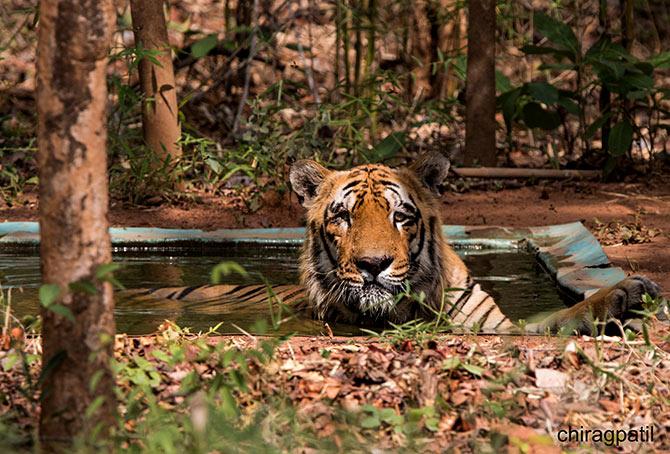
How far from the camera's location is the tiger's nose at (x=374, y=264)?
4504 millimetres

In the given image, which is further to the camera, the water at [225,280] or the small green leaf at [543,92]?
the small green leaf at [543,92]

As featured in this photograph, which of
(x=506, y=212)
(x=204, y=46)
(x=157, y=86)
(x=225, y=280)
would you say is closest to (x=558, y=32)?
(x=506, y=212)

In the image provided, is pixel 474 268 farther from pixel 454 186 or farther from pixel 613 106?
pixel 613 106

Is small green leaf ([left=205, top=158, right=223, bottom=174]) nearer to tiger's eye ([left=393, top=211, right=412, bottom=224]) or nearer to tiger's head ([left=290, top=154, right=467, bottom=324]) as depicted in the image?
tiger's head ([left=290, top=154, right=467, bottom=324])

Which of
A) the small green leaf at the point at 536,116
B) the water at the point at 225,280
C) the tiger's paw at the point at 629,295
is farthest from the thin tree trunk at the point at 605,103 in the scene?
the tiger's paw at the point at 629,295

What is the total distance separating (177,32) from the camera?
14.0m

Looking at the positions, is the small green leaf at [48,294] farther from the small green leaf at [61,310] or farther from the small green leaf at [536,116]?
the small green leaf at [536,116]

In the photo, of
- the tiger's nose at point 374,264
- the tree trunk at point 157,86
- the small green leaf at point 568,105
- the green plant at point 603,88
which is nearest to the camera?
the tiger's nose at point 374,264

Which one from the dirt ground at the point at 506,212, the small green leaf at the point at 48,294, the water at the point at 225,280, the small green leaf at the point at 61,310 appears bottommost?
the dirt ground at the point at 506,212

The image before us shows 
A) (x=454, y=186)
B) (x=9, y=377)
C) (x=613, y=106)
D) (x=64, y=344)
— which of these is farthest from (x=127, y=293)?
(x=613, y=106)

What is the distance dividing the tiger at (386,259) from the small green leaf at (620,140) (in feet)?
14.5

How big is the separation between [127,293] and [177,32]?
8.75 metres

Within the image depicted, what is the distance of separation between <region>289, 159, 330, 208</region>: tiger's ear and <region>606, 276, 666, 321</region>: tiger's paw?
1.49 m

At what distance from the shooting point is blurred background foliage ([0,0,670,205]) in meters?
8.47
